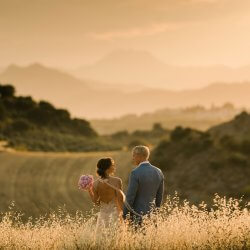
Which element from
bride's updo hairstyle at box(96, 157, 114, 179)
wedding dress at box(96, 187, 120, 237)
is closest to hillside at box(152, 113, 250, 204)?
wedding dress at box(96, 187, 120, 237)

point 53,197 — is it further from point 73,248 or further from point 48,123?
point 48,123

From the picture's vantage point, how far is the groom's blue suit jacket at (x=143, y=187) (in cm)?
1232

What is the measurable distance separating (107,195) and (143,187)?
26.5 inches

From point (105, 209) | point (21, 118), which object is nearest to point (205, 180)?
point (105, 209)

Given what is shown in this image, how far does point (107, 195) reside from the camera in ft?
40.0

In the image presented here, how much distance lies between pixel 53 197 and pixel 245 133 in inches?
475

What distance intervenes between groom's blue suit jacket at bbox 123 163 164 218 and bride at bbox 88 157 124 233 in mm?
282

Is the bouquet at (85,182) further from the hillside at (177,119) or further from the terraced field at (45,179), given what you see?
the hillside at (177,119)

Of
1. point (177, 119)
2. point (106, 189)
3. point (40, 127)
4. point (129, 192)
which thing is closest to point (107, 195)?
point (106, 189)

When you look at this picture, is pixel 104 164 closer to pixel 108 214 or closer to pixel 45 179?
pixel 108 214

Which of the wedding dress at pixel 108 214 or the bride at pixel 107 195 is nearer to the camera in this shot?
the bride at pixel 107 195

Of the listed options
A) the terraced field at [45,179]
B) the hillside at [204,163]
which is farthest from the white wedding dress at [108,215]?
the hillside at [204,163]

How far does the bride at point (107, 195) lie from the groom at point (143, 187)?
24 centimetres

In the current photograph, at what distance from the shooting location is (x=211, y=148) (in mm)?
35500
